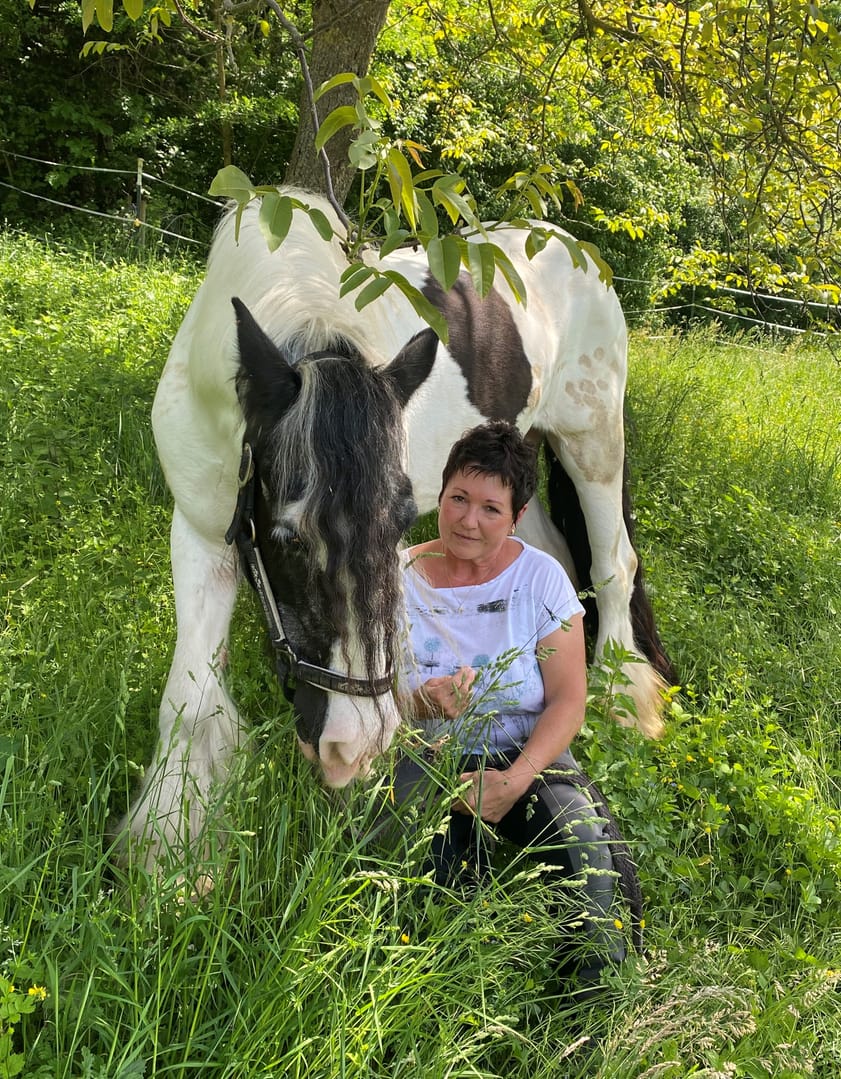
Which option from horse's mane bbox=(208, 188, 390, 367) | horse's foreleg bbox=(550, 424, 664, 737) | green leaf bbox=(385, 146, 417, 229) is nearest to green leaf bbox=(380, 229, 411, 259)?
green leaf bbox=(385, 146, 417, 229)

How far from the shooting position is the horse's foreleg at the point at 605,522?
417 centimetres

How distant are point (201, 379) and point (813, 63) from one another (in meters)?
2.96

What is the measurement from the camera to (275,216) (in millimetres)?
1528

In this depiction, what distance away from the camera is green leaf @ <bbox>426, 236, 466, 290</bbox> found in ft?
4.98

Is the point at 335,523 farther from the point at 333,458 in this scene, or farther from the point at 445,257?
the point at 445,257

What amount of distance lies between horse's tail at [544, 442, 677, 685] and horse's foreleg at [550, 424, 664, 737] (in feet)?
0.12

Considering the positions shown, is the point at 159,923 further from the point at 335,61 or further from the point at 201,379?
the point at 335,61

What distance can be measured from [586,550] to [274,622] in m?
2.61

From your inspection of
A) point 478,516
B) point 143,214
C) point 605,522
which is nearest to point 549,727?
point 478,516

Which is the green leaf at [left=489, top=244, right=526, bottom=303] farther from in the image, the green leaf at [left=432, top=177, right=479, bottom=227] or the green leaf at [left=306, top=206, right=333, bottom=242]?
the green leaf at [left=306, top=206, right=333, bottom=242]

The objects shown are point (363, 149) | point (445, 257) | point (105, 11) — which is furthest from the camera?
point (105, 11)

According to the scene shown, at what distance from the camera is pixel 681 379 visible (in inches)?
320

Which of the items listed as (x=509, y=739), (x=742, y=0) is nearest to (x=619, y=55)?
(x=742, y=0)

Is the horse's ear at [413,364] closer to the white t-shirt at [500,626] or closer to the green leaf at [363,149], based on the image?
the white t-shirt at [500,626]
